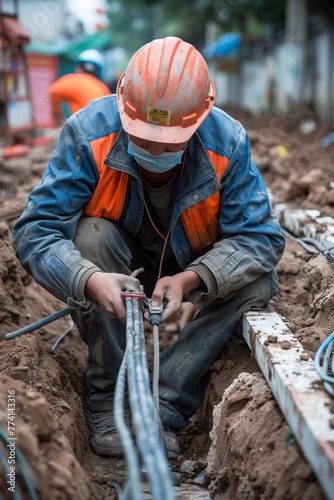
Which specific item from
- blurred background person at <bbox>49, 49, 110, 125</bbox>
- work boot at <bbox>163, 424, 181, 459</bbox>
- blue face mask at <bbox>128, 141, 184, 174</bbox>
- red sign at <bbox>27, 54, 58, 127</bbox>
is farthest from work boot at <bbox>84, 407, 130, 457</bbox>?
red sign at <bbox>27, 54, 58, 127</bbox>

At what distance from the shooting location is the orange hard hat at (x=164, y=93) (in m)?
2.78

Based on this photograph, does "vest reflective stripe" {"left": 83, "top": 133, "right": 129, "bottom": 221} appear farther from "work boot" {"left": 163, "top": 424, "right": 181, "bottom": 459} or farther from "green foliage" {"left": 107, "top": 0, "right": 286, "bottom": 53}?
"green foliage" {"left": 107, "top": 0, "right": 286, "bottom": 53}

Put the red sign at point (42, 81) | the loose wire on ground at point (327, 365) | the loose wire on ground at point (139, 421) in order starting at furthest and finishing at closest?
1. the red sign at point (42, 81)
2. the loose wire on ground at point (327, 365)
3. the loose wire on ground at point (139, 421)

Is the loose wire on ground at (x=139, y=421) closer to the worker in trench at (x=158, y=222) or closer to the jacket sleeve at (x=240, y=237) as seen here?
the worker in trench at (x=158, y=222)

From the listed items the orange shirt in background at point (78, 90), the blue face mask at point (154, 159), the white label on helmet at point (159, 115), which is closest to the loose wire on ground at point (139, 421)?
the blue face mask at point (154, 159)

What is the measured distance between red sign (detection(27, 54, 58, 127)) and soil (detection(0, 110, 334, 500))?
595 inches

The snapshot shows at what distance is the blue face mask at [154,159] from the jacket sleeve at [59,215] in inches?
8.2

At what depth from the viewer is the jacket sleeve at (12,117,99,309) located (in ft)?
9.47

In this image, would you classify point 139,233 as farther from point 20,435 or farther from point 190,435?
point 20,435

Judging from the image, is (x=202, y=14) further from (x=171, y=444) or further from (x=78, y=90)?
(x=171, y=444)

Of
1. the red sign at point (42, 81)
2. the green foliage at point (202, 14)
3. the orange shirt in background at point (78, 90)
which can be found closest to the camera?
the orange shirt in background at point (78, 90)

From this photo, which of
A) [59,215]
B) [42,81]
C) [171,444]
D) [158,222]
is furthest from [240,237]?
[42,81]

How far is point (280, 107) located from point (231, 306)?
50.7ft

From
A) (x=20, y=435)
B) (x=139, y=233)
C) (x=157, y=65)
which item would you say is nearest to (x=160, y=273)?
(x=139, y=233)
